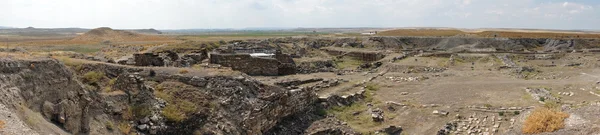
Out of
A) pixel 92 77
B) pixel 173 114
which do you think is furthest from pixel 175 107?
pixel 92 77

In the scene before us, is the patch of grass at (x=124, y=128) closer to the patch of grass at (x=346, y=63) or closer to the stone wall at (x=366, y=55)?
the patch of grass at (x=346, y=63)

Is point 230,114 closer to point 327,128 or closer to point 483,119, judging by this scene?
point 327,128

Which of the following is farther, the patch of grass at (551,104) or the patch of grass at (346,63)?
the patch of grass at (346,63)

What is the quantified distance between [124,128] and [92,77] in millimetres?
3058

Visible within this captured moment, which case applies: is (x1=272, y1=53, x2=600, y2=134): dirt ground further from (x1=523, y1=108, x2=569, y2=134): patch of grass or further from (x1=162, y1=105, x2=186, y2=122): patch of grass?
(x1=162, y1=105, x2=186, y2=122): patch of grass

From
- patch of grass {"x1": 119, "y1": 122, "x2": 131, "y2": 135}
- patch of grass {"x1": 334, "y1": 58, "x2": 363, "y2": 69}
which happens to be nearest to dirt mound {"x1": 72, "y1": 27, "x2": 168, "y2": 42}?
patch of grass {"x1": 334, "y1": 58, "x2": 363, "y2": 69}

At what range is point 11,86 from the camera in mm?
8781

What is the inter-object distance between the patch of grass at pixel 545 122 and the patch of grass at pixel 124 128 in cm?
1116

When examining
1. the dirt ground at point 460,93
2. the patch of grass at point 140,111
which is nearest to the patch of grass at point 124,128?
the patch of grass at point 140,111

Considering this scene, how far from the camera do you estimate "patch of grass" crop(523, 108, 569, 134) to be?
40.8ft

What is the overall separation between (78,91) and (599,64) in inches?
1701

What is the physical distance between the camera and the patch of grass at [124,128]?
34.2 feet

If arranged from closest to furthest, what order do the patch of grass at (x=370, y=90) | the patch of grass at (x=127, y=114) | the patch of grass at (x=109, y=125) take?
the patch of grass at (x=109, y=125), the patch of grass at (x=127, y=114), the patch of grass at (x=370, y=90)

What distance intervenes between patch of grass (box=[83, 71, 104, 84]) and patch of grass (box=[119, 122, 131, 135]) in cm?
258
